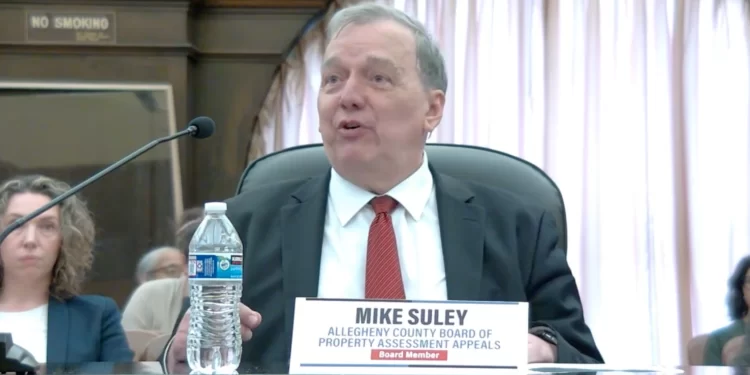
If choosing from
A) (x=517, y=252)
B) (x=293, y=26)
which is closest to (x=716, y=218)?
(x=293, y=26)

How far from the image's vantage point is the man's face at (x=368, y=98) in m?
1.71

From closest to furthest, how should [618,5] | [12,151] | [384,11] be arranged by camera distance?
[384,11] < [12,151] < [618,5]

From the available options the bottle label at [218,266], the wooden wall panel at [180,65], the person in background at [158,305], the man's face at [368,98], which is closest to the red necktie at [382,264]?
the man's face at [368,98]

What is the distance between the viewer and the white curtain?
4148 millimetres

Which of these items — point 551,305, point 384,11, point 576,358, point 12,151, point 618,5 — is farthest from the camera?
point 618,5

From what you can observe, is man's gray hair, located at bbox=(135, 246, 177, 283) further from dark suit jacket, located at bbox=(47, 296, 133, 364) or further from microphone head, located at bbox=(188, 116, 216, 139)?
microphone head, located at bbox=(188, 116, 216, 139)

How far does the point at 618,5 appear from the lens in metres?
4.21

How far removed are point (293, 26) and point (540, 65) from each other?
102 cm

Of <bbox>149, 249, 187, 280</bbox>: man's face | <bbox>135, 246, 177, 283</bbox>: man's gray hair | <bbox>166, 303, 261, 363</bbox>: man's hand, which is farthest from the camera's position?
<bbox>135, 246, 177, 283</bbox>: man's gray hair

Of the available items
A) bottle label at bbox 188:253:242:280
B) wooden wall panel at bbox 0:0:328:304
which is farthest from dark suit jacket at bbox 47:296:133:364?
wooden wall panel at bbox 0:0:328:304

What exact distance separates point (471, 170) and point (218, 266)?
77 centimetres

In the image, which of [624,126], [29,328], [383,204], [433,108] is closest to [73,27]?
[29,328]

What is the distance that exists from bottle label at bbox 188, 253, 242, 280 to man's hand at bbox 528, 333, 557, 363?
0.42 meters

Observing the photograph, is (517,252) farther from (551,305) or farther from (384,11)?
(384,11)
